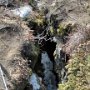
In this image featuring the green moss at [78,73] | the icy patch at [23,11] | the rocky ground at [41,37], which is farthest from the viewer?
the icy patch at [23,11]

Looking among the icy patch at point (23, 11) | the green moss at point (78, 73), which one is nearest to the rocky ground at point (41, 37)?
the green moss at point (78, 73)

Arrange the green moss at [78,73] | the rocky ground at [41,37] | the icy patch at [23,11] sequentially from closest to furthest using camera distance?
the green moss at [78,73] → the rocky ground at [41,37] → the icy patch at [23,11]

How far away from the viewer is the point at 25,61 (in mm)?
11273

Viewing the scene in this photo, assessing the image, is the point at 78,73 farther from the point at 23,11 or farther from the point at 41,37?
the point at 23,11

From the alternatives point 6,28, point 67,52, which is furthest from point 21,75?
point 6,28

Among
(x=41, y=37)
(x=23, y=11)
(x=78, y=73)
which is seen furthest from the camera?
(x=23, y=11)

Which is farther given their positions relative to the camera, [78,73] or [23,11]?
[23,11]

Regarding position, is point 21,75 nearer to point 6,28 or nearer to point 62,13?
point 6,28

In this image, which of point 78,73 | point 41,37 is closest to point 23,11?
point 41,37

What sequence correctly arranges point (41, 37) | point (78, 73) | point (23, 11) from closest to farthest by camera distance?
1. point (78, 73)
2. point (41, 37)
3. point (23, 11)

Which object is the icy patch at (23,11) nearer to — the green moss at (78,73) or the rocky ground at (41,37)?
the rocky ground at (41,37)

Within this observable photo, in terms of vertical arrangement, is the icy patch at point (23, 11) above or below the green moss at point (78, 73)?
below

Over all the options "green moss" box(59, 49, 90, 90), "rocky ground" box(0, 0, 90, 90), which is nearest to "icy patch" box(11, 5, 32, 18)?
"rocky ground" box(0, 0, 90, 90)

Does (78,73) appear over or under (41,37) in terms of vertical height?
over
